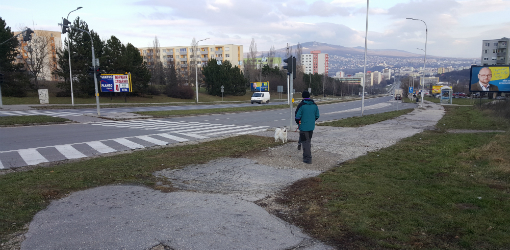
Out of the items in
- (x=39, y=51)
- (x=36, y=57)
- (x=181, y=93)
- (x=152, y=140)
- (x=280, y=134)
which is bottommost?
(x=152, y=140)

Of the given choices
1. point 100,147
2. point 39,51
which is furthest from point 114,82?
point 100,147

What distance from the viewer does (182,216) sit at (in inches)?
191

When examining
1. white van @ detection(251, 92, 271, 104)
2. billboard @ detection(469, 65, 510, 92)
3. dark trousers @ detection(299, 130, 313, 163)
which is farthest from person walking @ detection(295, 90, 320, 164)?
white van @ detection(251, 92, 271, 104)

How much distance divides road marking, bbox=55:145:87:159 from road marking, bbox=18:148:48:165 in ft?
2.29

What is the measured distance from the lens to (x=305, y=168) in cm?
828

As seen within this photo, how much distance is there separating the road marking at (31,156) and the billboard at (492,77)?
40.6 meters

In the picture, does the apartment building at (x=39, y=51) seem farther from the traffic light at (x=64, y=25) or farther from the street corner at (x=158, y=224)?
the street corner at (x=158, y=224)

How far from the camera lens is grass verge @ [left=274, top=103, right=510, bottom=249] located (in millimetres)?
4031

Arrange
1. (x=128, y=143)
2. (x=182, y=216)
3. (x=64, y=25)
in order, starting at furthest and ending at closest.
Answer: (x=64, y=25) < (x=128, y=143) < (x=182, y=216)

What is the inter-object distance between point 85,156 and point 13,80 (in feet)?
147

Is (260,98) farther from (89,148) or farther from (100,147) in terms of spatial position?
(89,148)

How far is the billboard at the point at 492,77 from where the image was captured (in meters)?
33.9

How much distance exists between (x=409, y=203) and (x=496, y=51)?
136243 mm

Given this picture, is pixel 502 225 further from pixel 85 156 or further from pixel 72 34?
pixel 72 34
